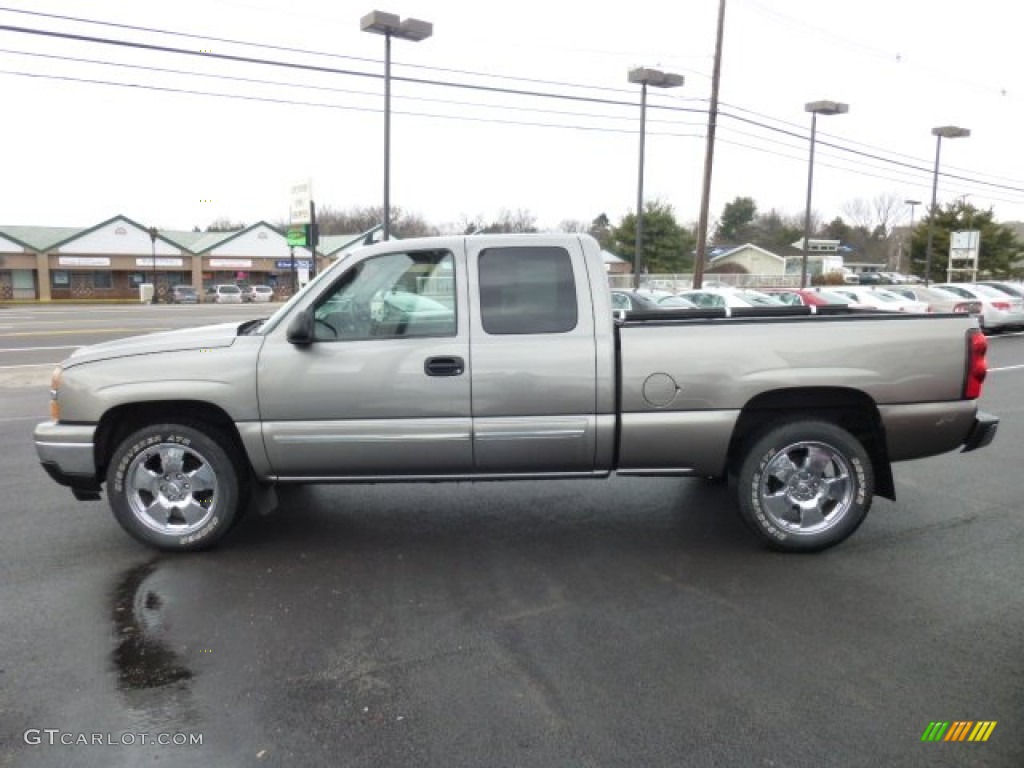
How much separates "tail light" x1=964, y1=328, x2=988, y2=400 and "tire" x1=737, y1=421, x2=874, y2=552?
2.37 feet

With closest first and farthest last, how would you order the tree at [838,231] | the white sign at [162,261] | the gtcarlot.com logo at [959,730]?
the gtcarlot.com logo at [959,730] → the white sign at [162,261] → the tree at [838,231]

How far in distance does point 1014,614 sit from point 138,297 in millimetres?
69227

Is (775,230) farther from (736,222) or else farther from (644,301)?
(644,301)

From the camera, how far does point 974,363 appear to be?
4691 millimetres

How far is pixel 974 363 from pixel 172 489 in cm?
489

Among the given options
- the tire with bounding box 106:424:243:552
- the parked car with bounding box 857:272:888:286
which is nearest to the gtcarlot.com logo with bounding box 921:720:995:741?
the tire with bounding box 106:424:243:552

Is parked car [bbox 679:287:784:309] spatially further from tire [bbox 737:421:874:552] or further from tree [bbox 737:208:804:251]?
tree [bbox 737:208:804:251]

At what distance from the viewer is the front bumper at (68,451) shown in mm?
4660

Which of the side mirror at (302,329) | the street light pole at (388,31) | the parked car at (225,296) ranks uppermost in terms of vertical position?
the street light pole at (388,31)

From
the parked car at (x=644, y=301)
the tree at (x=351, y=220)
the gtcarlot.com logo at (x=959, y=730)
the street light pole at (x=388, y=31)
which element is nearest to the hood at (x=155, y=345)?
the gtcarlot.com logo at (x=959, y=730)

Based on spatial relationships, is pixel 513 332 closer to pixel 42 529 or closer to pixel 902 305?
pixel 42 529

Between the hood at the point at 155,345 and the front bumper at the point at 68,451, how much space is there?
0.40 meters

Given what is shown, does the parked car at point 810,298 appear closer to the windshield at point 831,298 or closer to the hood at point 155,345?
the windshield at point 831,298

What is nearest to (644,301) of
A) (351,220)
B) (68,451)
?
(68,451)
